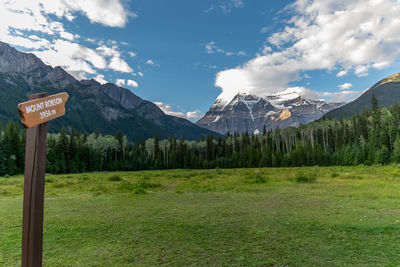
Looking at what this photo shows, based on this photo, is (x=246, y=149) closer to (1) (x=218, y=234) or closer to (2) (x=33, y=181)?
(1) (x=218, y=234)

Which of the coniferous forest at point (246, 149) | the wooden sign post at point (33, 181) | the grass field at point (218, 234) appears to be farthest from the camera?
the coniferous forest at point (246, 149)

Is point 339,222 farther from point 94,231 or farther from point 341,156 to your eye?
point 341,156

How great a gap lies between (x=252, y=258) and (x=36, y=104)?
27.2 ft

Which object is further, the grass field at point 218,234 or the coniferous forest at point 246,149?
the coniferous forest at point 246,149

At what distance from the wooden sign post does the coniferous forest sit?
250ft

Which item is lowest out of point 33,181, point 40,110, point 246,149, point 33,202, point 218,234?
point 218,234

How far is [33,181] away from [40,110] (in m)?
1.70

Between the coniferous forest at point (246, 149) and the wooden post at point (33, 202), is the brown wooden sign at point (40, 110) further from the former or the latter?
the coniferous forest at point (246, 149)

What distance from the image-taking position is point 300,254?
8438 mm

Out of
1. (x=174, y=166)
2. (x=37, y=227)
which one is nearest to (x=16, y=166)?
(x=174, y=166)

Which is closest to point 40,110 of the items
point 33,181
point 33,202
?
point 33,181

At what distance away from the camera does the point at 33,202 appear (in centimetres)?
518

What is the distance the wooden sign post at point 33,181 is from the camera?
5.08 meters

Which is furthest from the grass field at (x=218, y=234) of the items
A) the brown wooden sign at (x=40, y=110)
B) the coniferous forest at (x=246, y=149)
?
the coniferous forest at (x=246, y=149)
